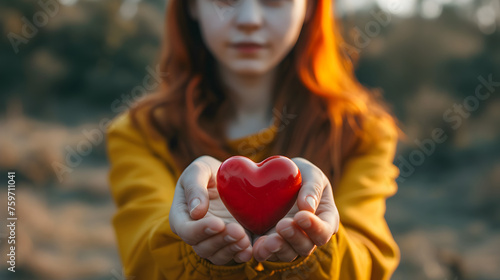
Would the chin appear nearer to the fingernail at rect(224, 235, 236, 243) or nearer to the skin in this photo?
the skin

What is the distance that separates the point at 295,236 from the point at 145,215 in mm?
606

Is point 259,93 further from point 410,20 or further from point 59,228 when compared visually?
point 410,20

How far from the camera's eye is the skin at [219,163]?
0.86 meters

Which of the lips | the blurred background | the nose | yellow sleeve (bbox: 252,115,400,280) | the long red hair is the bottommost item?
the blurred background

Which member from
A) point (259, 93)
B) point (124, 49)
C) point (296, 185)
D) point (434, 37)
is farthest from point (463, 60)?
point (296, 185)

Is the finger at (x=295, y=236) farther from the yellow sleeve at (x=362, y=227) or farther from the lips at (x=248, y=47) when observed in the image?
the lips at (x=248, y=47)

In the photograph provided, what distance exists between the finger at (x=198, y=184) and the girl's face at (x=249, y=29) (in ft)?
1.35

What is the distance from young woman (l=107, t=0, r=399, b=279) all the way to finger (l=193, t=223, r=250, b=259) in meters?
0.12

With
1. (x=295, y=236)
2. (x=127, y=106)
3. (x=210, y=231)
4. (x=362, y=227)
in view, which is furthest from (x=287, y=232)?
(x=127, y=106)

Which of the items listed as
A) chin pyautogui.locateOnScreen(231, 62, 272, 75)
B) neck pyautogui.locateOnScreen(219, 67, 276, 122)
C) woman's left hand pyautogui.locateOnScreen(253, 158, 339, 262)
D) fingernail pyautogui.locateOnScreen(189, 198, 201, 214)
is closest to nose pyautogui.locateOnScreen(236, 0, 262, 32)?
chin pyautogui.locateOnScreen(231, 62, 272, 75)

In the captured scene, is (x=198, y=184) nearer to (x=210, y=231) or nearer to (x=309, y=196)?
(x=210, y=231)

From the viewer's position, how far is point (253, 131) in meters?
1.56

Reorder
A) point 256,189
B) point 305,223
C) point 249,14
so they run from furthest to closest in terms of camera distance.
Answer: point 249,14
point 256,189
point 305,223

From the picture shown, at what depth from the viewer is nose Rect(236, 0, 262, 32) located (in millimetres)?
1343
